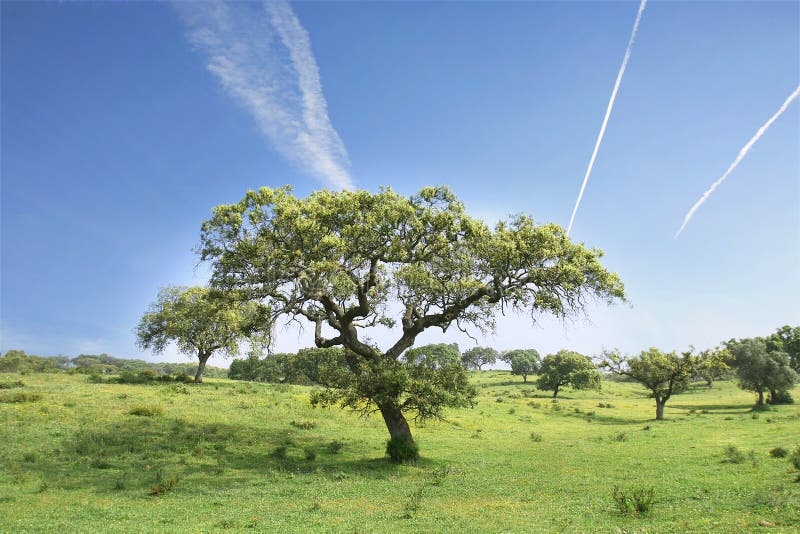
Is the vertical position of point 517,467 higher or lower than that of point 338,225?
lower

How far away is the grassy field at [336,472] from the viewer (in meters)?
15.1

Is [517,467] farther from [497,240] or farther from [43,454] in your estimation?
[43,454]

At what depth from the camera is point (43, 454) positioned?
24047mm

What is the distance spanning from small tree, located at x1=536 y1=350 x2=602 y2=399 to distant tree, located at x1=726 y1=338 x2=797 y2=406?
21907mm

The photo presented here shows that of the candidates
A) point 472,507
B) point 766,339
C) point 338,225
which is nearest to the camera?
point 472,507

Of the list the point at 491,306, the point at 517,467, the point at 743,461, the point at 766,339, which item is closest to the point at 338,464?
the point at 517,467

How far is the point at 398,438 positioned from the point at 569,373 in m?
62.8

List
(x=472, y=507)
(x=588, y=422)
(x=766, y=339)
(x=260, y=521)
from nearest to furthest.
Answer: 1. (x=260, y=521)
2. (x=472, y=507)
3. (x=588, y=422)
4. (x=766, y=339)

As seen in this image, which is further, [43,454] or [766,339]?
[766,339]

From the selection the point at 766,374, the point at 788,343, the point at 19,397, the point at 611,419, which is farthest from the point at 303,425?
the point at 788,343

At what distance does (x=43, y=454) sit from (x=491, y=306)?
90.7 feet

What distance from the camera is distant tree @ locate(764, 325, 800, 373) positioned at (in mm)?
86562

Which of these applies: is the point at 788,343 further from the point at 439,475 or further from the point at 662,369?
the point at 439,475

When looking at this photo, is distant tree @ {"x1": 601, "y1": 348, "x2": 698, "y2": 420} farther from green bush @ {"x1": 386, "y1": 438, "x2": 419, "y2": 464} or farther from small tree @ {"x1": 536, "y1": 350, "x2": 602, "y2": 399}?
green bush @ {"x1": 386, "y1": 438, "x2": 419, "y2": 464}
